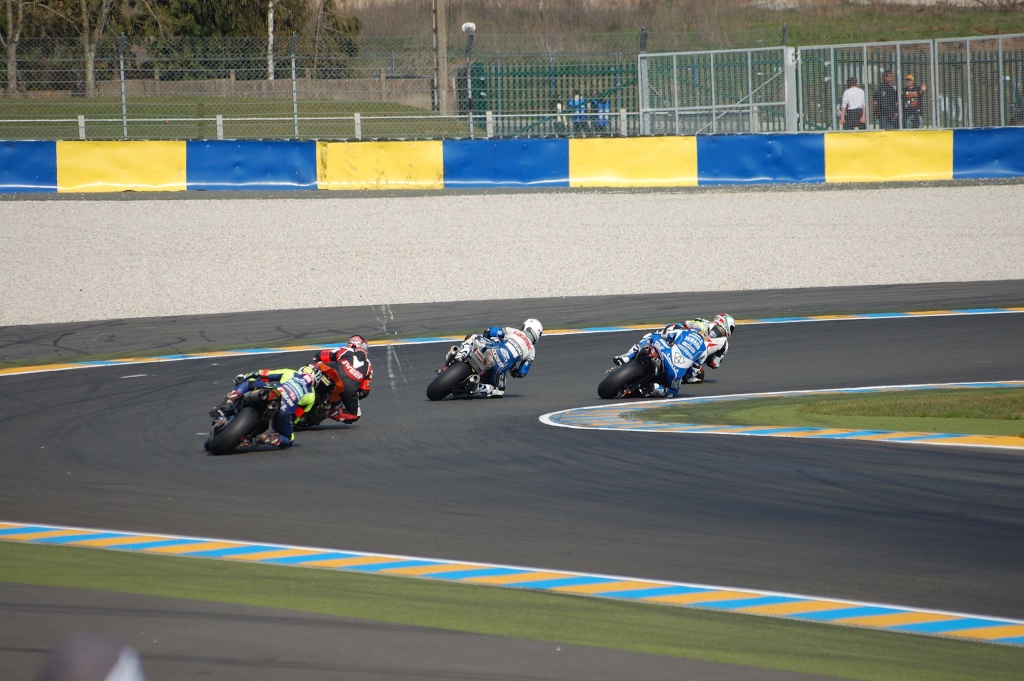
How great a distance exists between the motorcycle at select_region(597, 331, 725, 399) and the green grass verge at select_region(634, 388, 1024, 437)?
→ 0.59 meters

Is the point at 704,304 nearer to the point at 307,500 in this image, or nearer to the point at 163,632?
the point at 307,500

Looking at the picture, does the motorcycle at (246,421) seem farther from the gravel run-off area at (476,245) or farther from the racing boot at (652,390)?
the gravel run-off area at (476,245)

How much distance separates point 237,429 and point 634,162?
1269cm

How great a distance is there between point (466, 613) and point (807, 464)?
3.41 meters

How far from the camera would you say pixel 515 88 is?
71.1 feet

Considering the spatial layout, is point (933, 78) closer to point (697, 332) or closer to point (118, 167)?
point (697, 332)

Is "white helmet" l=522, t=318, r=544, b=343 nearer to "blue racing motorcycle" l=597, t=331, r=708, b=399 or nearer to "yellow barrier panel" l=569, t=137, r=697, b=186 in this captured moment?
"blue racing motorcycle" l=597, t=331, r=708, b=399

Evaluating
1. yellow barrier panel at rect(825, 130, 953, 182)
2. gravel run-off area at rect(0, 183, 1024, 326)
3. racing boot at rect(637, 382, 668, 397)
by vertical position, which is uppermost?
yellow barrier panel at rect(825, 130, 953, 182)

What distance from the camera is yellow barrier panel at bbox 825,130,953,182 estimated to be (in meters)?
20.0

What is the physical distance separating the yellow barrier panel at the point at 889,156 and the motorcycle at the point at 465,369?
10870 mm

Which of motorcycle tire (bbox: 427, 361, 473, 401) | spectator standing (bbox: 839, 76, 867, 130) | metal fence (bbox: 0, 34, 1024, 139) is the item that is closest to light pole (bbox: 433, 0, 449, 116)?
metal fence (bbox: 0, 34, 1024, 139)

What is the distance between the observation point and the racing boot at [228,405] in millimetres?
8391

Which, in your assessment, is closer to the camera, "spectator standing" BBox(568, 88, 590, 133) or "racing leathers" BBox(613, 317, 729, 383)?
"racing leathers" BBox(613, 317, 729, 383)

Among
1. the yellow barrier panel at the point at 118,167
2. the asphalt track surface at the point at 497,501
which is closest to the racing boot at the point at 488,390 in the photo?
the asphalt track surface at the point at 497,501
